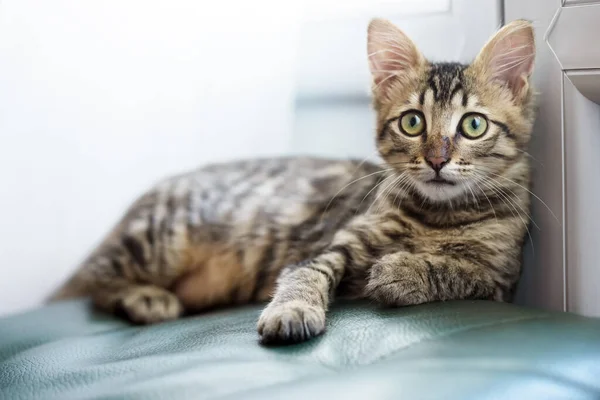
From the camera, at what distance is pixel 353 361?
0.94m

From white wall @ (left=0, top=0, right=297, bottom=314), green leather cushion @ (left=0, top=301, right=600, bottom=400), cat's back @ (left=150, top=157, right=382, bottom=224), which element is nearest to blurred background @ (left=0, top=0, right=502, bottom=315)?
white wall @ (left=0, top=0, right=297, bottom=314)

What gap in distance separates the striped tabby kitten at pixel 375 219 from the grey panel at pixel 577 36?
0.21 ft

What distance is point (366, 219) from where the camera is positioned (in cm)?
152

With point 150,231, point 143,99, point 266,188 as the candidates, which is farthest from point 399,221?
point 143,99

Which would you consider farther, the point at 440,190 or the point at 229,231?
the point at 229,231

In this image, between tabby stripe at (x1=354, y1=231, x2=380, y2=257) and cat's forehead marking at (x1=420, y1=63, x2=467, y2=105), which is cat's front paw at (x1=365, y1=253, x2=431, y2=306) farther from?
cat's forehead marking at (x1=420, y1=63, x2=467, y2=105)

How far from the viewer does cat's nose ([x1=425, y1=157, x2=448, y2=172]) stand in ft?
4.30

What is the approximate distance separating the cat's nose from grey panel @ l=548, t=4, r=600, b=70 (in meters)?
0.31

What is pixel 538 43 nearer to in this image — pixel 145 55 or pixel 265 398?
pixel 265 398

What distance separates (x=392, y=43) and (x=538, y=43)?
0.32 m

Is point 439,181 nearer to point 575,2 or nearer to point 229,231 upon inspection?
point 575,2

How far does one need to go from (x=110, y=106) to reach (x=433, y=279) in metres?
1.32

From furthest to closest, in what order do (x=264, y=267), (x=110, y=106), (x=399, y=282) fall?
1. (x=110, y=106)
2. (x=264, y=267)
3. (x=399, y=282)

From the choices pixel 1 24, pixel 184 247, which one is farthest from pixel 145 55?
pixel 184 247
